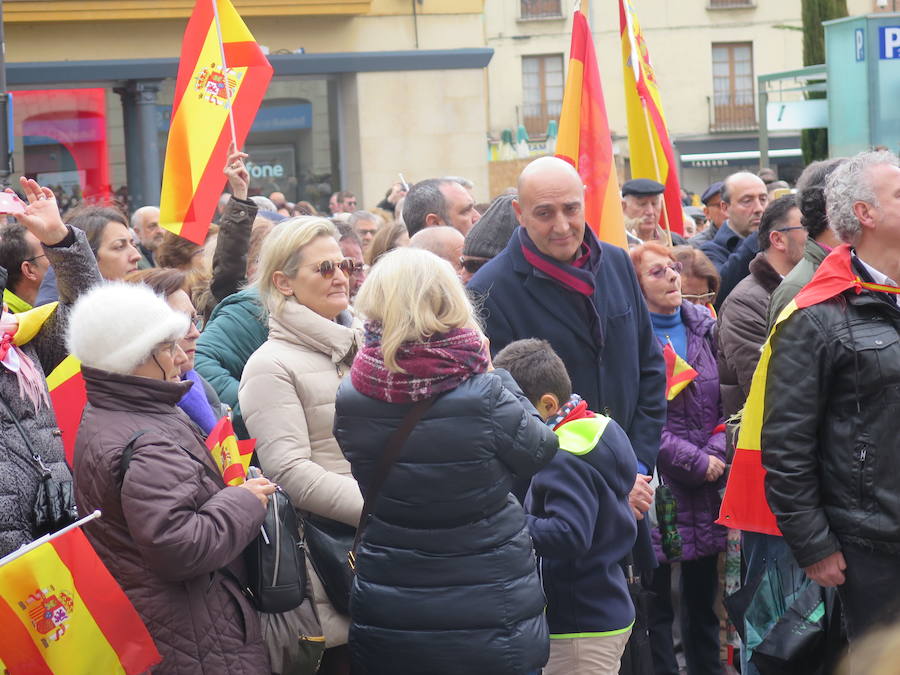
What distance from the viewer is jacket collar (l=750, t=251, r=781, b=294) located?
20.9 ft

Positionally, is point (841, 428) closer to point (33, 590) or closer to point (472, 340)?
point (472, 340)

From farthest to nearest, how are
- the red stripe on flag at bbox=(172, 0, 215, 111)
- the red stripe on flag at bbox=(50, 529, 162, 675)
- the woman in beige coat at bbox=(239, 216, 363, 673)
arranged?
the red stripe on flag at bbox=(172, 0, 215, 111) < the woman in beige coat at bbox=(239, 216, 363, 673) < the red stripe on flag at bbox=(50, 529, 162, 675)

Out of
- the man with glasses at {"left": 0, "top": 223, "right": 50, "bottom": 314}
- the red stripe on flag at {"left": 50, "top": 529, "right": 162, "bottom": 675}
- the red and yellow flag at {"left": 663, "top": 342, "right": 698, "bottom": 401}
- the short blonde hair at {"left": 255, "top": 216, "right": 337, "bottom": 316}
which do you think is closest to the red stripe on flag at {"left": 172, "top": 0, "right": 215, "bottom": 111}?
the man with glasses at {"left": 0, "top": 223, "right": 50, "bottom": 314}

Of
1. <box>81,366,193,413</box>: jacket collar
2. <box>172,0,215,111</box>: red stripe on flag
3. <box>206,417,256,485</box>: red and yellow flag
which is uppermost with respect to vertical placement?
<box>172,0,215,111</box>: red stripe on flag

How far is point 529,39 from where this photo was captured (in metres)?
42.3

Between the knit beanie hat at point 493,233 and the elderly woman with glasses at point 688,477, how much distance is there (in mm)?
881

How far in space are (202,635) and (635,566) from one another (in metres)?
1.82

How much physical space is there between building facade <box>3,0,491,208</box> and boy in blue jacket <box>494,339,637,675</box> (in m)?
13.6

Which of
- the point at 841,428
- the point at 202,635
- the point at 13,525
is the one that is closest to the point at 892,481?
the point at 841,428

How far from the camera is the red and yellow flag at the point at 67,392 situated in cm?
459

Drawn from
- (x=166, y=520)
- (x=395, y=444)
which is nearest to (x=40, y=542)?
(x=166, y=520)

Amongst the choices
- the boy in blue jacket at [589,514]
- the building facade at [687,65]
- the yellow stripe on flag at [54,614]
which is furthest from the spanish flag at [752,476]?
the building facade at [687,65]

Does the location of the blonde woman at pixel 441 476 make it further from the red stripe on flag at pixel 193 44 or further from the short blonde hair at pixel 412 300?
the red stripe on flag at pixel 193 44

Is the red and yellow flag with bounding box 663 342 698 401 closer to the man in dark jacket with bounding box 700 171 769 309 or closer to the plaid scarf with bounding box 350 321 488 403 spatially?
the plaid scarf with bounding box 350 321 488 403
